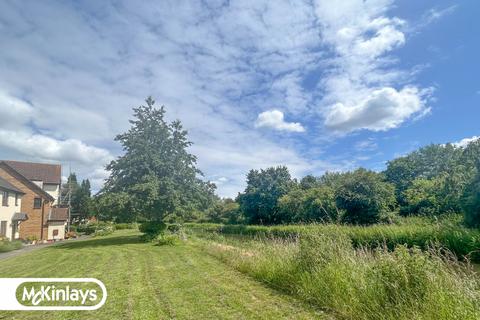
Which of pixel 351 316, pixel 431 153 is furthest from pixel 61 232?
pixel 431 153

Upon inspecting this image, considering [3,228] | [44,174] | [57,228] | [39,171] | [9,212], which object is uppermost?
[39,171]

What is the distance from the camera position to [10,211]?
25.4 metres

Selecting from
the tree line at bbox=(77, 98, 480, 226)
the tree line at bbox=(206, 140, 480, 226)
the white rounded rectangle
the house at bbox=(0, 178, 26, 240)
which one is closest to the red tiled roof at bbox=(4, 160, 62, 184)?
the house at bbox=(0, 178, 26, 240)

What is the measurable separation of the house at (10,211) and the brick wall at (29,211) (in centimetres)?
108

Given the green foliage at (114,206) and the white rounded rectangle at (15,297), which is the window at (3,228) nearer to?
the green foliage at (114,206)

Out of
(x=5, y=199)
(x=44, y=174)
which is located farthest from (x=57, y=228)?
(x=44, y=174)

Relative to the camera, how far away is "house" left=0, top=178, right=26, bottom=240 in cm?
2367

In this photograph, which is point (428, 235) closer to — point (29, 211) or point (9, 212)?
point (9, 212)

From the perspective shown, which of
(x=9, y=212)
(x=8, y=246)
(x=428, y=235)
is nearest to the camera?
(x=428, y=235)

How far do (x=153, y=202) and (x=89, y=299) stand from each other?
13128 mm

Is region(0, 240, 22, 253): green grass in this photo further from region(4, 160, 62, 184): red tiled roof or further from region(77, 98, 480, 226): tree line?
region(4, 160, 62, 184): red tiled roof

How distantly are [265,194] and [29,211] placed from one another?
2883 centimetres

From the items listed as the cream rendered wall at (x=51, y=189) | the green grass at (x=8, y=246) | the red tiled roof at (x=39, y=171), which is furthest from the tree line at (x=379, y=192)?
the red tiled roof at (x=39, y=171)

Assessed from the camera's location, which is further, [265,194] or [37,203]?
[265,194]
